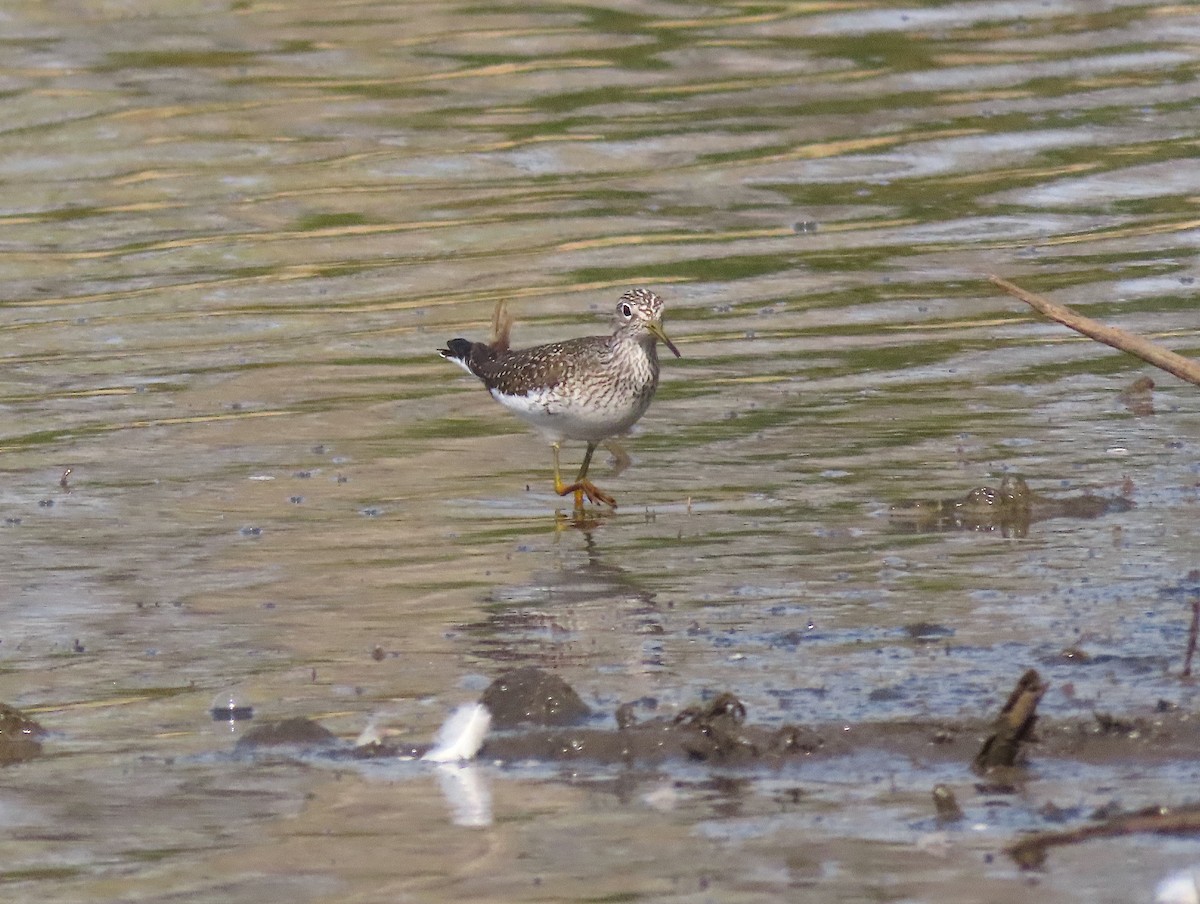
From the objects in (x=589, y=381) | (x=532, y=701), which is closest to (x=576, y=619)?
(x=532, y=701)

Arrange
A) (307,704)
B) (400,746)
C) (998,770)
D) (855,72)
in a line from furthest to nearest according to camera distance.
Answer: (855,72) < (307,704) < (400,746) < (998,770)

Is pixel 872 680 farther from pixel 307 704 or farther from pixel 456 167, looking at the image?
pixel 456 167

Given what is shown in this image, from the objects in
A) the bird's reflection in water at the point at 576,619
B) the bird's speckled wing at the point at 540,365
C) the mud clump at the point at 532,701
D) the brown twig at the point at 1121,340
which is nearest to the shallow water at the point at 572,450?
the bird's reflection in water at the point at 576,619

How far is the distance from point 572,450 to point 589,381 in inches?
51.9

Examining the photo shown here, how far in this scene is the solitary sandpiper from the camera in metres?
10.1

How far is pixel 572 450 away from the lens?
11445 mm

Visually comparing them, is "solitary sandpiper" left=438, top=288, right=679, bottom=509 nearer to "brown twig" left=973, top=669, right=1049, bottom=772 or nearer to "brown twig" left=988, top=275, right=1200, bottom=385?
"brown twig" left=988, top=275, right=1200, bottom=385

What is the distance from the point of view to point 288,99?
61.5 ft

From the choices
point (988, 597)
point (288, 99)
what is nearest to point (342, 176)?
point (288, 99)

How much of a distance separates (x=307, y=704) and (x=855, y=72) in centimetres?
1243

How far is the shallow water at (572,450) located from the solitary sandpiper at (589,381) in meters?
0.28

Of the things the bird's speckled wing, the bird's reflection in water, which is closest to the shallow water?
the bird's reflection in water

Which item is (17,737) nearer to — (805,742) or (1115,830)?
(805,742)

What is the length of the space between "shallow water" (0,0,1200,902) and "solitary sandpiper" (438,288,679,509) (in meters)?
0.28
